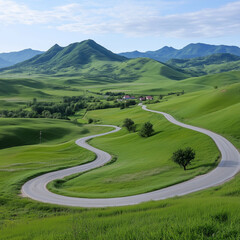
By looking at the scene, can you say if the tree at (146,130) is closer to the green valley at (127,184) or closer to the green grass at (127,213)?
the green valley at (127,184)

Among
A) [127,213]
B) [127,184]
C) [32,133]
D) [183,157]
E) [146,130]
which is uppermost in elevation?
[127,213]

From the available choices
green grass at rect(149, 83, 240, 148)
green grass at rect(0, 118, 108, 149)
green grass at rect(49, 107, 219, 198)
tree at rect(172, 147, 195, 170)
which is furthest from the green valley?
tree at rect(172, 147, 195, 170)

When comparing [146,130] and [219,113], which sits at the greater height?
[219,113]

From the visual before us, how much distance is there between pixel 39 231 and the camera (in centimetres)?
1486

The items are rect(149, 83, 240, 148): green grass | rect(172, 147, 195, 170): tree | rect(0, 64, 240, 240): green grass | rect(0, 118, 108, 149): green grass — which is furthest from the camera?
rect(0, 118, 108, 149): green grass

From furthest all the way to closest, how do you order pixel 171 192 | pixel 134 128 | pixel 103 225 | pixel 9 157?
pixel 134 128
pixel 9 157
pixel 171 192
pixel 103 225

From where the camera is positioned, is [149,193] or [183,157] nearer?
[149,193]

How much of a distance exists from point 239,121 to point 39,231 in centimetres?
7103

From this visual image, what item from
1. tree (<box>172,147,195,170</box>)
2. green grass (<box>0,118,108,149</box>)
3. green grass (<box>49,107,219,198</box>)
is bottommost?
green grass (<box>0,118,108,149</box>)

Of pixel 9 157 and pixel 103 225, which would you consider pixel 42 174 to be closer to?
pixel 9 157

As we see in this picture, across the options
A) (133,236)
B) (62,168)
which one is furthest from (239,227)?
Result: (62,168)

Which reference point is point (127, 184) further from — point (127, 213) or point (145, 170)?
point (127, 213)

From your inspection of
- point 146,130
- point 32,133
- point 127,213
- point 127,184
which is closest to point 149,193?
point 127,184

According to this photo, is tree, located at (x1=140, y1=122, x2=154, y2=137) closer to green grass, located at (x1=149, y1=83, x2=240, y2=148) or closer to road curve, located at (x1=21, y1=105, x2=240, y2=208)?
green grass, located at (x1=149, y1=83, x2=240, y2=148)
